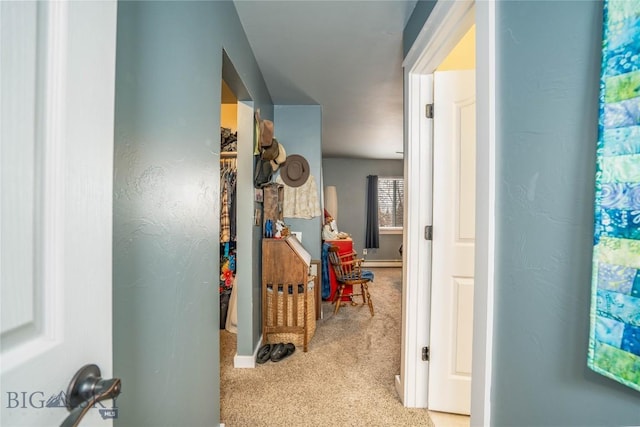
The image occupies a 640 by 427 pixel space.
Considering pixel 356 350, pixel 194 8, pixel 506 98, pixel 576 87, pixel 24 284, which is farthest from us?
pixel 356 350

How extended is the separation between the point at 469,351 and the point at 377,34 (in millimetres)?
2113

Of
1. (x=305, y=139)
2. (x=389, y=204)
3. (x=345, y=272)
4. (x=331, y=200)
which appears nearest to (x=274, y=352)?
(x=345, y=272)

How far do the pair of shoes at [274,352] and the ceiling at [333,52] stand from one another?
2.41m

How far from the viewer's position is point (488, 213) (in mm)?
939

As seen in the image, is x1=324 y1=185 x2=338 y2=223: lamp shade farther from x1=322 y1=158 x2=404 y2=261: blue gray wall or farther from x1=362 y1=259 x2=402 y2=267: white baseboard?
x1=362 y1=259 x2=402 y2=267: white baseboard

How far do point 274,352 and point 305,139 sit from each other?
2181 millimetres

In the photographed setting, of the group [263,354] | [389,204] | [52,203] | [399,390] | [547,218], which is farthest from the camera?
[389,204]

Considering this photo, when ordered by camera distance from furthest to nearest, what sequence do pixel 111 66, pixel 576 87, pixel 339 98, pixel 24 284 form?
pixel 339 98 → pixel 576 87 → pixel 111 66 → pixel 24 284

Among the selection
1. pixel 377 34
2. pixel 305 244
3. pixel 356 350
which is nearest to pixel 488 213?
pixel 377 34

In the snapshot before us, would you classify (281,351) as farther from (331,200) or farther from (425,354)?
(331,200)

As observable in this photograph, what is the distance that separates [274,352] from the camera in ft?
8.32

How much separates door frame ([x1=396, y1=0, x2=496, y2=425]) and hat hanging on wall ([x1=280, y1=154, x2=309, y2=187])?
1.56 metres

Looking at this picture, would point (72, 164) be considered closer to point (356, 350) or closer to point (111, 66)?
point (111, 66)

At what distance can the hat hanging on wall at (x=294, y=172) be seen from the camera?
328 cm
